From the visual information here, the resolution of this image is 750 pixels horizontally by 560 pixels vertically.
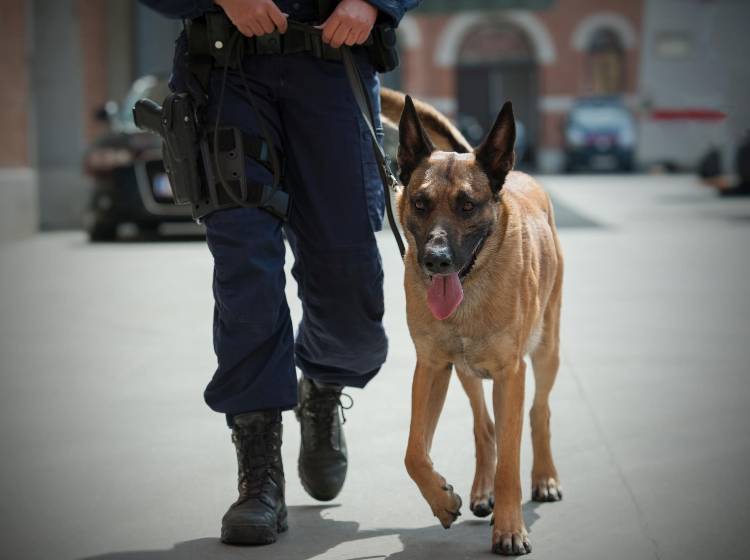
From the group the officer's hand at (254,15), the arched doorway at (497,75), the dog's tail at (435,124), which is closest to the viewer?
the officer's hand at (254,15)

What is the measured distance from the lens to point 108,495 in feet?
13.4

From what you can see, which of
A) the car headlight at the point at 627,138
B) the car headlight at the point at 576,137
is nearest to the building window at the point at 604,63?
the car headlight at the point at 627,138

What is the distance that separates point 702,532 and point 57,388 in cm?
331

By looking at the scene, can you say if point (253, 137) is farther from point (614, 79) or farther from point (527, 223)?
point (614, 79)

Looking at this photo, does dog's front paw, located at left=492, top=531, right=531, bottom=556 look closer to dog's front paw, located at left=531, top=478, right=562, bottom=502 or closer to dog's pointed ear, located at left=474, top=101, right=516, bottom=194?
dog's front paw, located at left=531, top=478, right=562, bottom=502

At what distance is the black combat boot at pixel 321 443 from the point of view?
3969 mm

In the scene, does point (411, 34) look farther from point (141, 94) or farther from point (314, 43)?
point (314, 43)

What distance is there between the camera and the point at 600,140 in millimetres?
35531

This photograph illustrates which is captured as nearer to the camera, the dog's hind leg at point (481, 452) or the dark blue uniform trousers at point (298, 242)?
the dark blue uniform trousers at point (298, 242)

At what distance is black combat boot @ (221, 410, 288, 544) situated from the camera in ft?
11.5

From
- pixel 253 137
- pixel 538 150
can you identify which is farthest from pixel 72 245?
pixel 538 150

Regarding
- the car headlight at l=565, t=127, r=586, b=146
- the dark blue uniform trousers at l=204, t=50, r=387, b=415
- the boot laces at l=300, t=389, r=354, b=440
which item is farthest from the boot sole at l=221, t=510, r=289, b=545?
the car headlight at l=565, t=127, r=586, b=146

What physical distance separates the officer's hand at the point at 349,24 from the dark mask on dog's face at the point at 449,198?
9.7 inches

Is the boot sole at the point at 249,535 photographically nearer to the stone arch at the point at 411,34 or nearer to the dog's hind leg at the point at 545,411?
the dog's hind leg at the point at 545,411
